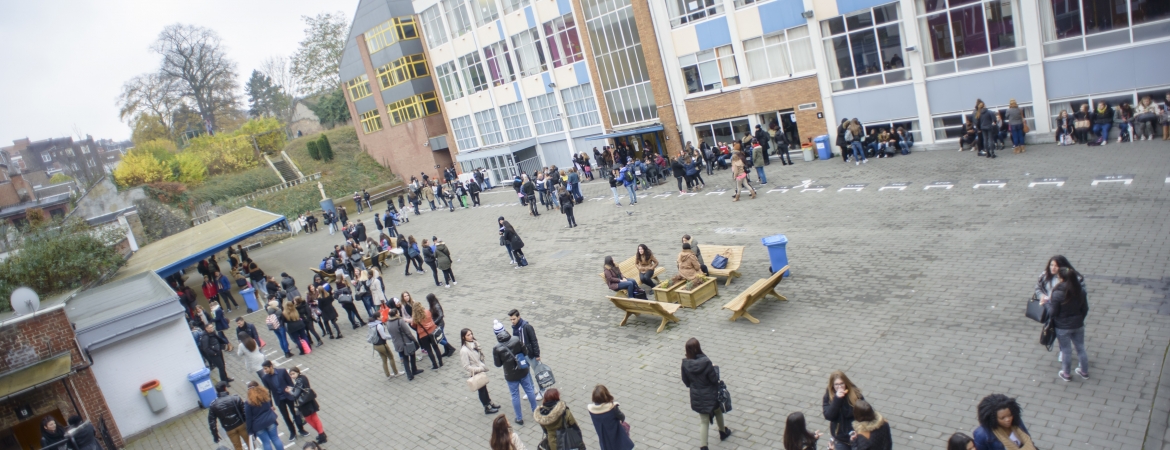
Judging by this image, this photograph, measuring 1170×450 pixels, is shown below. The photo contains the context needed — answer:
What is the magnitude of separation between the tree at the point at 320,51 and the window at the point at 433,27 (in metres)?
22.6

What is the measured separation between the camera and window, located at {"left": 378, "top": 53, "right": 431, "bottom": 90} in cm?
4319

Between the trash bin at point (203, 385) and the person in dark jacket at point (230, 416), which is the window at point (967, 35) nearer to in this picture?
the person in dark jacket at point (230, 416)

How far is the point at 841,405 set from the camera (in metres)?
6.16

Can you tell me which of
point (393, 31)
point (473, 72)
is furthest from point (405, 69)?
point (473, 72)

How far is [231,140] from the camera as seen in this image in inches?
1998

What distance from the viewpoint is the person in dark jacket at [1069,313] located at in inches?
276

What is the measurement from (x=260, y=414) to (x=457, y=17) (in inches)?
1285

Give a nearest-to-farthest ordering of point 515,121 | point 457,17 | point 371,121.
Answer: point 457,17 → point 515,121 → point 371,121

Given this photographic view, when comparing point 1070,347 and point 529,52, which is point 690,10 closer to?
point 529,52

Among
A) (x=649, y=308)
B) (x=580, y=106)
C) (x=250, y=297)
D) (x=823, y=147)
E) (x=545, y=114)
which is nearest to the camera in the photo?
(x=649, y=308)

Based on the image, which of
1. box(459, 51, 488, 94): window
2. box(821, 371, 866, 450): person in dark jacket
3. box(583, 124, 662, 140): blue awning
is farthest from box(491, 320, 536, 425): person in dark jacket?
box(459, 51, 488, 94): window

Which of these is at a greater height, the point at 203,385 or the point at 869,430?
the point at 869,430

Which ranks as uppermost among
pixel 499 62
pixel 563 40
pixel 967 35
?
pixel 499 62

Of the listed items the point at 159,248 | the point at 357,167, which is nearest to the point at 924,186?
the point at 159,248
